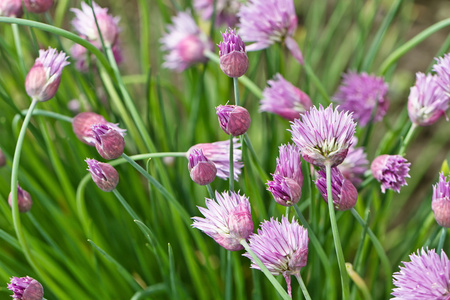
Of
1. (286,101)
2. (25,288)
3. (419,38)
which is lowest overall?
(25,288)

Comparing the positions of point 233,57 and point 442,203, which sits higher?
point 233,57

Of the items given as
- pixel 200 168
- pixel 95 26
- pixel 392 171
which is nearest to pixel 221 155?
pixel 200 168

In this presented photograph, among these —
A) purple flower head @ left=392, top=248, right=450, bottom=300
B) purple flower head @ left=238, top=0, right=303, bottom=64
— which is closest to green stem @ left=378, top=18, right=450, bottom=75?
purple flower head @ left=238, top=0, right=303, bottom=64

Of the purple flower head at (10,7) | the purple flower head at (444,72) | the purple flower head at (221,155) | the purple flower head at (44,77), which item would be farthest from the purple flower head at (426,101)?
the purple flower head at (10,7)

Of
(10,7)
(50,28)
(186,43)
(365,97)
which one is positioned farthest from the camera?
(186,43)

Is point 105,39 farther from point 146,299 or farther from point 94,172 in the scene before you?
point 146,299

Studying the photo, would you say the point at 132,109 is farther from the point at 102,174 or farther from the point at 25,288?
the point at 25,288
